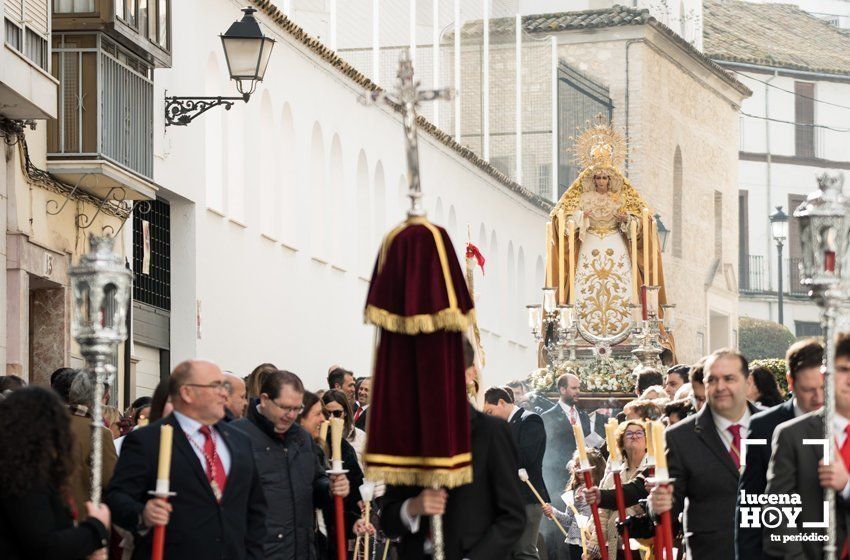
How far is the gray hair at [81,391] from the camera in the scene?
466 inches

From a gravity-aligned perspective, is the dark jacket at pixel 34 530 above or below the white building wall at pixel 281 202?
below

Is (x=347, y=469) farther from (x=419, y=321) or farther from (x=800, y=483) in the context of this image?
(x=800, y=483)

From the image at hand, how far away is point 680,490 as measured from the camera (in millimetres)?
11234

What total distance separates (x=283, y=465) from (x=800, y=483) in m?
3.43

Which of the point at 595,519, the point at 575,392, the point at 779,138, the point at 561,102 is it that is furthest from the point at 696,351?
the point at 595,519

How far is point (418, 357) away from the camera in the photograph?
9609mm

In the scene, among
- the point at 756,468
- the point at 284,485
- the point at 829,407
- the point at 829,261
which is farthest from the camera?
the point at 284,485

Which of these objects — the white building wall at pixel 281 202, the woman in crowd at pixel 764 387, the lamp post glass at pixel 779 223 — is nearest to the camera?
the woman in crowd at pixel 764 387

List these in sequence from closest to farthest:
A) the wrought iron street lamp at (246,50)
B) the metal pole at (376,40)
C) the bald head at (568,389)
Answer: the wrought iron street lamp at (246,50) < the bald head at (568,389) < the metal pole at (376,40)

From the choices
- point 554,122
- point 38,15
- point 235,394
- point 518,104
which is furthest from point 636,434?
A: point 554,122

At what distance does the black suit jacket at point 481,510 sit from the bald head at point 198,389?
1091mm

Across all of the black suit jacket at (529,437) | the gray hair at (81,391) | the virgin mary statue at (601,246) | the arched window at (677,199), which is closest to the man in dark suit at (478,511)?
the gray hair at (81,391)

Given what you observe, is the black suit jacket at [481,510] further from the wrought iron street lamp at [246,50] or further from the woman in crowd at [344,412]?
the wrought iron street lamp at [246,50]

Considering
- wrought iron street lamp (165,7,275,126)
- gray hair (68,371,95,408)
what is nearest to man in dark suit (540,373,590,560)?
wrought iron street lamp (165,7,275,126)
